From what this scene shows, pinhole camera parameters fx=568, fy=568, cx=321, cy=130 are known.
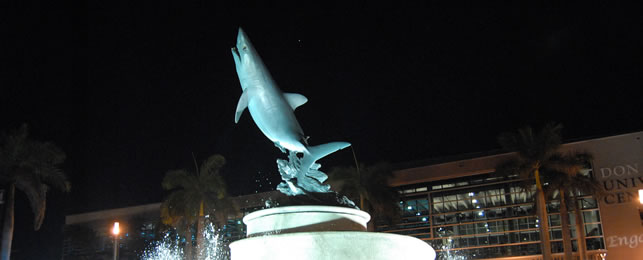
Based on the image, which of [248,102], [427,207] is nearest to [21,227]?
[248,102]

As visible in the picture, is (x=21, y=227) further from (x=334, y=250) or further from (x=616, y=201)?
(x=616, y=201)

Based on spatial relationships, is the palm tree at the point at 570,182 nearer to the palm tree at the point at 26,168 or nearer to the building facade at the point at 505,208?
the building facade at the point at 505,208

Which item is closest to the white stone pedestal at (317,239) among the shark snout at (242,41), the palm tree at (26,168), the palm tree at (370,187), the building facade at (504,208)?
the shark snout at (242,41)

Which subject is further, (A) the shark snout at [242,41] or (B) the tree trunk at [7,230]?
(B) the tree trunk at [7,230]

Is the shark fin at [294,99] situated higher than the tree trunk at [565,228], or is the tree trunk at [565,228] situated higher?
the shark fin at [294,99]

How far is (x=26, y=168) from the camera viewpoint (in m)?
26.6

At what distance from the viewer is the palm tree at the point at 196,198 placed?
37.0m

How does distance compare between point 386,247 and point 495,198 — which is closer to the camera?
point 386,247

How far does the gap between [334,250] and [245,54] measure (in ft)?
19.7

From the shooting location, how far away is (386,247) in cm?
1200

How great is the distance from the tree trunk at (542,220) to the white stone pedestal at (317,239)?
23.0m

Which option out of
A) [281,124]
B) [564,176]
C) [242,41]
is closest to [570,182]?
[564,176]

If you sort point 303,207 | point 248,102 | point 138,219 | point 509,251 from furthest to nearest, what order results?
point 138,219 → point 509,251 → point 248,102 → point 303,207

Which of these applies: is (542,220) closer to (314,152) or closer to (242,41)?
(314,152)
